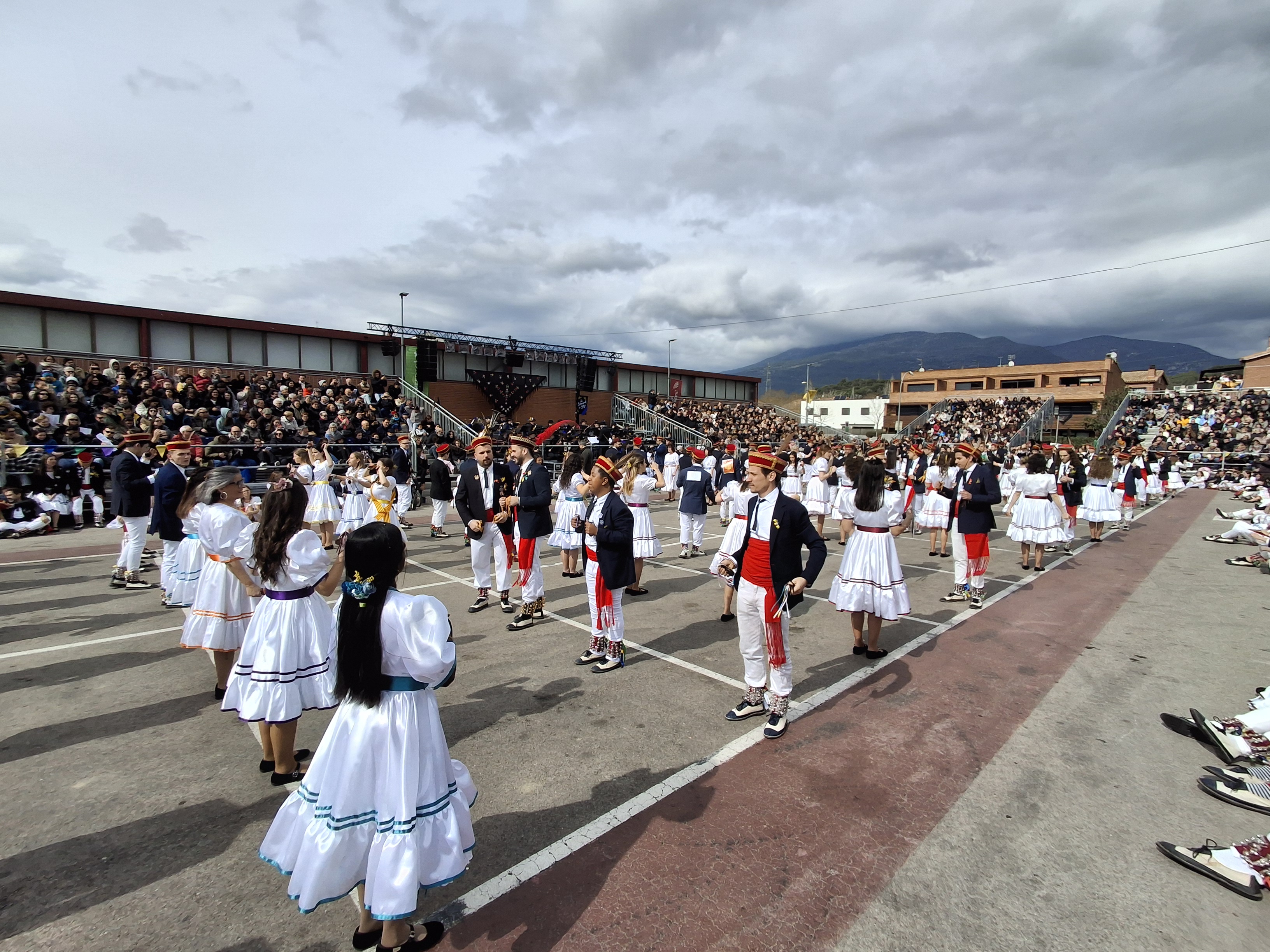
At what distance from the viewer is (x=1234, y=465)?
30594 millimetres

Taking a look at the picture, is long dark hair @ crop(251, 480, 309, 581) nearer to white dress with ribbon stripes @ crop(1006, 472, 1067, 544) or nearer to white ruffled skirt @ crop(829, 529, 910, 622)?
white ruffled skirt @ crop(829, 529, 910, 622)

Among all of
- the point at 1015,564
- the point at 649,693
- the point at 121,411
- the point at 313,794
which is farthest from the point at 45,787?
the point at 121,411

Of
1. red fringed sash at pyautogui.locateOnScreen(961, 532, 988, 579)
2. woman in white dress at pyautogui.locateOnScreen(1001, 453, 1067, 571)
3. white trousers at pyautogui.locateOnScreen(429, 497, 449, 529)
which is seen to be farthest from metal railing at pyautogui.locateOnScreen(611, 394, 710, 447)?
red fringed sash at pyautogui.locateOnScreen(961, 532, 988, 579)

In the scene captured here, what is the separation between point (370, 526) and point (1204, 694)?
7.01 meters

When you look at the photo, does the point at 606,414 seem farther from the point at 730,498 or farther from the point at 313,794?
the point at 313,794

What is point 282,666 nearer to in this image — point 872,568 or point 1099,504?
point 872,568

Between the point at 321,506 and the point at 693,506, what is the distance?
684 centimetres

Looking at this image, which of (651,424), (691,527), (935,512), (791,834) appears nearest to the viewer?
(791,834)

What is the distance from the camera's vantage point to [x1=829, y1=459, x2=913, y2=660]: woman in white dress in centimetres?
585

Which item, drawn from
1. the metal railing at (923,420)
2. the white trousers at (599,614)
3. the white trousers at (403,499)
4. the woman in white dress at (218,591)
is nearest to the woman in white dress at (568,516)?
the white trousers at (599,614)

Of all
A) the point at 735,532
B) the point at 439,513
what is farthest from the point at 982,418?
the point at 735,532

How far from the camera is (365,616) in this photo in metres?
A: 2.46

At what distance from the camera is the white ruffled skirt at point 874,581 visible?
584 cm

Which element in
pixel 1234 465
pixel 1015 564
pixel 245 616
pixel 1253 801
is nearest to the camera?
pixel 1253 801
